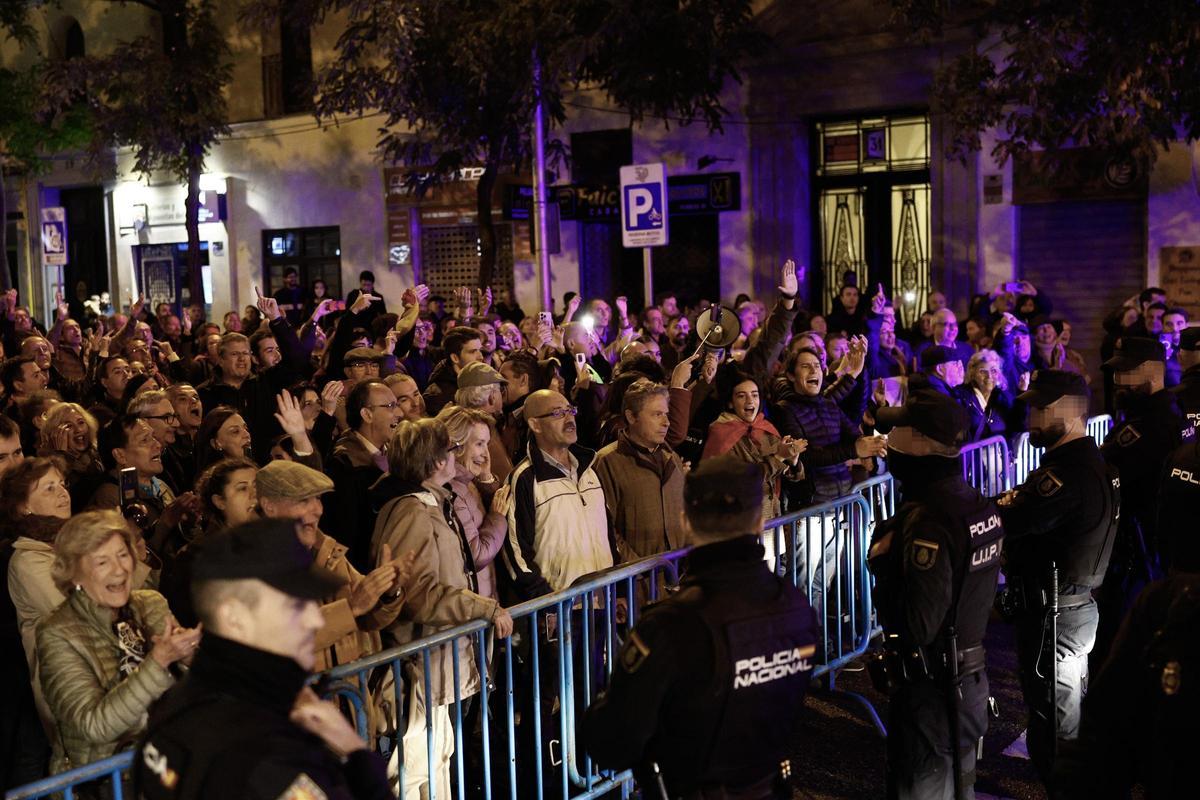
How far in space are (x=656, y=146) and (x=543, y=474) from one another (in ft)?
51.7

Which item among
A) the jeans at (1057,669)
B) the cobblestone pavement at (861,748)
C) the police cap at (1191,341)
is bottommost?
the cobblestone pavement at (861,748)

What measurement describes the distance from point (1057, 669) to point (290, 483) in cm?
357

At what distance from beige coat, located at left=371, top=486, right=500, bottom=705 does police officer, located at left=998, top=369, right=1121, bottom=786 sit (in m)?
2.49

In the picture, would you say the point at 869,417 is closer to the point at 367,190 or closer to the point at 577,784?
the point at 577,784

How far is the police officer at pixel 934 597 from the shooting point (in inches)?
195

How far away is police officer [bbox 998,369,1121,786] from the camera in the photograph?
5.86m

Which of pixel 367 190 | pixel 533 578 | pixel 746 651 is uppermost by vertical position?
pixel 367 190

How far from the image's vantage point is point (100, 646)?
4.23m

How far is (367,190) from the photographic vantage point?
25.1 metres

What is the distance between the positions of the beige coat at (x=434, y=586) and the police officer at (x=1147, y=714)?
2.29 metres

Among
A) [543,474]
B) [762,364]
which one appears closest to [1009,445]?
[762,364]

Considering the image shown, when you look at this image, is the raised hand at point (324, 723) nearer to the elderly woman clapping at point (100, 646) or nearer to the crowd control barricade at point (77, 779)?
the crowd control barricade at point (77, 779)

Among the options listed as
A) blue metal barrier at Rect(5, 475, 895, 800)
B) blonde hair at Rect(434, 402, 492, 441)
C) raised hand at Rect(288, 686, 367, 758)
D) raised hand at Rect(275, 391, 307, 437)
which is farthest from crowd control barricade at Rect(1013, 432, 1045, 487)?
raised hand at Rect(288, 686, 367, 758)

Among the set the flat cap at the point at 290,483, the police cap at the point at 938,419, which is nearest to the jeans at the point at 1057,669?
the police cap at the point at 938,419
